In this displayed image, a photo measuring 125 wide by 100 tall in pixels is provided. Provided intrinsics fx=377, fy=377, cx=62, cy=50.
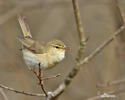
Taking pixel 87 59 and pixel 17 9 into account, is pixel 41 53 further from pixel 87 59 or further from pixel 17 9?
pixel 17 9

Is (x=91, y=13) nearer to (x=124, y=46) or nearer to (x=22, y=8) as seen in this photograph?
(x=22, y=8)

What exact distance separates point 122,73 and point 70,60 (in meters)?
1.00

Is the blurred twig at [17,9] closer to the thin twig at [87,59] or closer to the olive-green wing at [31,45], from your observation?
the olive-green wing at [31,45]

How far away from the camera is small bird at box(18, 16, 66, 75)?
3701 millimetres

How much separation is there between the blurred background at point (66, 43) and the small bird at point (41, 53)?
1.95 metres

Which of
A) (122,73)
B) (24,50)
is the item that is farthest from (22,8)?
(24,50)

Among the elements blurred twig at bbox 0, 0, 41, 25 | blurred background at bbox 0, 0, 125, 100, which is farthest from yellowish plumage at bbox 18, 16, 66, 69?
blurred twig at bbox 0, 0, 41, 25

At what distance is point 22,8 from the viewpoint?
6906mm

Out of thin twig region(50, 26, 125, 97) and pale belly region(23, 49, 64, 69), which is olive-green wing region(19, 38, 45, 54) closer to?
pale belly region(23, 49, 64, 69)

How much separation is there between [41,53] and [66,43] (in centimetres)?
325

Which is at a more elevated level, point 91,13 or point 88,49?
point 91,13

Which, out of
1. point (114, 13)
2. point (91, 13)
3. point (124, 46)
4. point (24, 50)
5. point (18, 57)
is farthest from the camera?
point (91, 13)

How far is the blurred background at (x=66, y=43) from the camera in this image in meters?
6.55

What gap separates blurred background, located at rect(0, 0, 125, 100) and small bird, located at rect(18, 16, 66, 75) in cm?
195
